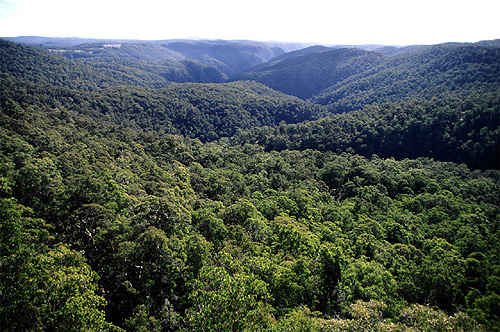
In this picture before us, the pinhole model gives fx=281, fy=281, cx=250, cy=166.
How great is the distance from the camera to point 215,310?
18.1m

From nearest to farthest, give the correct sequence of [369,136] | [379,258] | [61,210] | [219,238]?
[61,210] → [219,238] → [379,258] → [369,136]

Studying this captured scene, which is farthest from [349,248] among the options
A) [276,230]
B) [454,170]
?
[454,170]

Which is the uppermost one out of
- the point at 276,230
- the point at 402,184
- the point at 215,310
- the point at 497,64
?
the point at 497,64

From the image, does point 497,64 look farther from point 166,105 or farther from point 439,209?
point 166,105

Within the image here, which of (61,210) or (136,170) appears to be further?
(136,170)

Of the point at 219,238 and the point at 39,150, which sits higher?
the point at 39,150

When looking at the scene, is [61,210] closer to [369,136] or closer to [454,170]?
[454,170]

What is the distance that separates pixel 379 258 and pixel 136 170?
4753 centimetres

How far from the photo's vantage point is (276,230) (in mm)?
38969

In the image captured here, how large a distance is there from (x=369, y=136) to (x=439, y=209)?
79.6 metres

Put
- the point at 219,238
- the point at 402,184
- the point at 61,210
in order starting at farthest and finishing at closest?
1. the point at 402,184
2. the point at 219,238
3. the point at 61,210

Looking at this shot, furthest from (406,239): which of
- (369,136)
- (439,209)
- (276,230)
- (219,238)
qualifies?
(369,136)

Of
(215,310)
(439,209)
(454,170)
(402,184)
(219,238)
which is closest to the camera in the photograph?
(215,310)

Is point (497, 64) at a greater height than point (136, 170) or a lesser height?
greater
